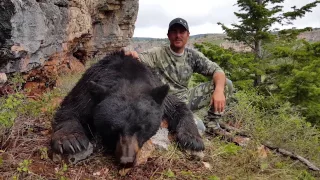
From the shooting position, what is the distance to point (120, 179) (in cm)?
264

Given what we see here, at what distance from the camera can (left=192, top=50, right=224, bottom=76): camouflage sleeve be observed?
170 inches

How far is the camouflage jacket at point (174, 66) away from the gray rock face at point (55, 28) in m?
1.98

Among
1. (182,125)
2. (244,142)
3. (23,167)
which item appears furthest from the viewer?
(244,142)

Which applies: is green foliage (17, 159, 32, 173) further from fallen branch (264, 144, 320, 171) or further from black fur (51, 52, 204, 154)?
fallen branch (264, 144, 320, 171)

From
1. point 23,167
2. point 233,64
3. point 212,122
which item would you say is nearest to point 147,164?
point 23,167

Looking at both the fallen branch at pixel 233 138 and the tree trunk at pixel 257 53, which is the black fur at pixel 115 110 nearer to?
the fallen branch at pixel 233 138

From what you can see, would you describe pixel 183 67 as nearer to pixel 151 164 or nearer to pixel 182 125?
pixel 182 125

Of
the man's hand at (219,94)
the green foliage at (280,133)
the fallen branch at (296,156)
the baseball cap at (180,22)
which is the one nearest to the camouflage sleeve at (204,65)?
the man's hand at (219,94)

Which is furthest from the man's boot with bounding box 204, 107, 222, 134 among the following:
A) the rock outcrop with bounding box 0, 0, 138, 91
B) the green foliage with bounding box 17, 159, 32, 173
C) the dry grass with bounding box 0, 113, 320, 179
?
the rock outcrop with bounding box 0, 0, 138, 91

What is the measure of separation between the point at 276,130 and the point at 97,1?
10.9 metres

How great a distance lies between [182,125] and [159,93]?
2.38 ft

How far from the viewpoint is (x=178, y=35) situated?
13.9ft

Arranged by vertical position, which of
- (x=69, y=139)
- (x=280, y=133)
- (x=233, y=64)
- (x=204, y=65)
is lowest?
(x=280, y=133)

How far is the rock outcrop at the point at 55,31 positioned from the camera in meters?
4.75
